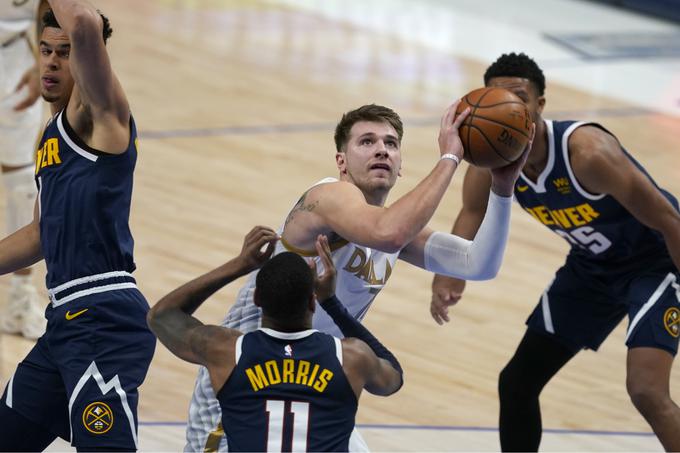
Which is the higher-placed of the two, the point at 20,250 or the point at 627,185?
the point at 627,185

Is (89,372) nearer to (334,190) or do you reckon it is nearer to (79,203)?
(79,203)

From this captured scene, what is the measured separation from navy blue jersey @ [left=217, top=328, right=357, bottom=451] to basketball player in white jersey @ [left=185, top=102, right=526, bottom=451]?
0.50m

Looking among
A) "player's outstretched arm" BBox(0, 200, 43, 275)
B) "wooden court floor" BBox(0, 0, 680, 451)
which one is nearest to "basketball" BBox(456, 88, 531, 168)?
"player's outstretched arm" BBox(0, 200, 43, 275)

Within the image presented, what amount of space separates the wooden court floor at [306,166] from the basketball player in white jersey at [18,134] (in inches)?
9.1

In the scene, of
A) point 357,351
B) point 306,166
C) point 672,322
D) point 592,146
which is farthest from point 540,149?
point 306,166

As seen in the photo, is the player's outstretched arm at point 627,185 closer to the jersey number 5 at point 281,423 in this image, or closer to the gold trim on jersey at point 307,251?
the gold trim on jersey at point 307,251

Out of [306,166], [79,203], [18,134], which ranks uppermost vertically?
[79,203]

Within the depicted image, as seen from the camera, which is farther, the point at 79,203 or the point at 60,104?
the point at 60,104

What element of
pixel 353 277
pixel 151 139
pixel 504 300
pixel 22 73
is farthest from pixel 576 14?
pixel 353 277

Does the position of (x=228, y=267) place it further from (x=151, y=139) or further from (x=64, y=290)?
(x=151, y=139)

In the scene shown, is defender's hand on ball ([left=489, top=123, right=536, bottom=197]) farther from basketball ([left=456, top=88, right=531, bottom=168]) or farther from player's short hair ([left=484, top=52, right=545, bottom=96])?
player's short hair ([left=484, top=52, right=545, bottom=96])

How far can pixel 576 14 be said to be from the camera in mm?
16531

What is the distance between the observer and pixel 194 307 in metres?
4.37

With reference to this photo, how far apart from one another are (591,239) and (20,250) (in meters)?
2.28
